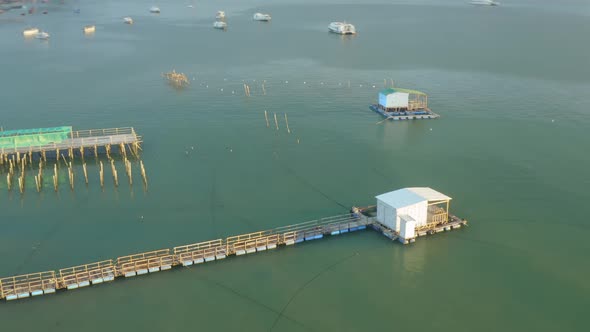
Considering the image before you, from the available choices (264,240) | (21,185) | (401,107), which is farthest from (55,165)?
(401,107)

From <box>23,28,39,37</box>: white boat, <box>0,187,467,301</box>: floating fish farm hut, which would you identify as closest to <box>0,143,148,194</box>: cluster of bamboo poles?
<box>0,187,467,301</box>: floating fish farm hut

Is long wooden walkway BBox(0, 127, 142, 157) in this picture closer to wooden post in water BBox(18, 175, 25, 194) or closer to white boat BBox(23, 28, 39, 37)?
wooden post in water BBox(18, 175, 25, 194)

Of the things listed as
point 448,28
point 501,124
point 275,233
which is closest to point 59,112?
point 275,233

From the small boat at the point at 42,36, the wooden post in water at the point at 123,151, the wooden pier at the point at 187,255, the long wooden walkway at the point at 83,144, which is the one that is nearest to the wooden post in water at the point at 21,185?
the long wooden walkway at the point at 83,144

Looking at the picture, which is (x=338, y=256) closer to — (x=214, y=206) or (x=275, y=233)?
(x=275, y=233)

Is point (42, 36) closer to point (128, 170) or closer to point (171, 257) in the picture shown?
point (128, 170)

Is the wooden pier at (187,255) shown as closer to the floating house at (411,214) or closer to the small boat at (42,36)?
the floating house at (411,214)
